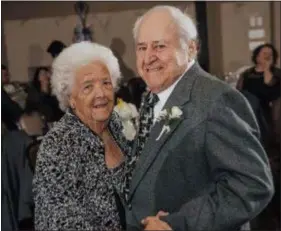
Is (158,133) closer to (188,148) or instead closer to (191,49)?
(188,148)

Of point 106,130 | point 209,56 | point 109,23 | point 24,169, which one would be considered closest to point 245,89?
point 209,56

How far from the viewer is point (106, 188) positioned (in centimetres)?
179

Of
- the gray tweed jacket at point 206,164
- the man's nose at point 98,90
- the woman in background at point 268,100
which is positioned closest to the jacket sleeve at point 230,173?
the gray tweed jacket at point 206,164

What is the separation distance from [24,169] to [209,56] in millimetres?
3324

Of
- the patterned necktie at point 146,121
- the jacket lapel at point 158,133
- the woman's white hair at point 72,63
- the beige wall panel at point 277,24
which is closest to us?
the jacket lapel at point 158,133

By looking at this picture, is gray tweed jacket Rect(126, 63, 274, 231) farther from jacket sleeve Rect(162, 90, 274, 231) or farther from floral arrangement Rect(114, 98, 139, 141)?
floral arrangement Rect(114, 98, 139, 141)

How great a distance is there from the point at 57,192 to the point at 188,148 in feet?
1.57

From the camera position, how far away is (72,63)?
1.83 m

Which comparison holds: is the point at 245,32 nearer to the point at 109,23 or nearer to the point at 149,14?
the point at 109,23

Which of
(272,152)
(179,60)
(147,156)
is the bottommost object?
(272,152)

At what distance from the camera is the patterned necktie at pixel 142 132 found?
63.7 inches

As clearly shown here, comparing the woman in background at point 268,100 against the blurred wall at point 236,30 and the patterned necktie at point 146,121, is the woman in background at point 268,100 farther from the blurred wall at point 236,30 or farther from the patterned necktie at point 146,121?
the patterned necktie at point 146,121

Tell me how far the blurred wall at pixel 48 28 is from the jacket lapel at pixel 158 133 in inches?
155

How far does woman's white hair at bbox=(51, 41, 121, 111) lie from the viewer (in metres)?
1.83
